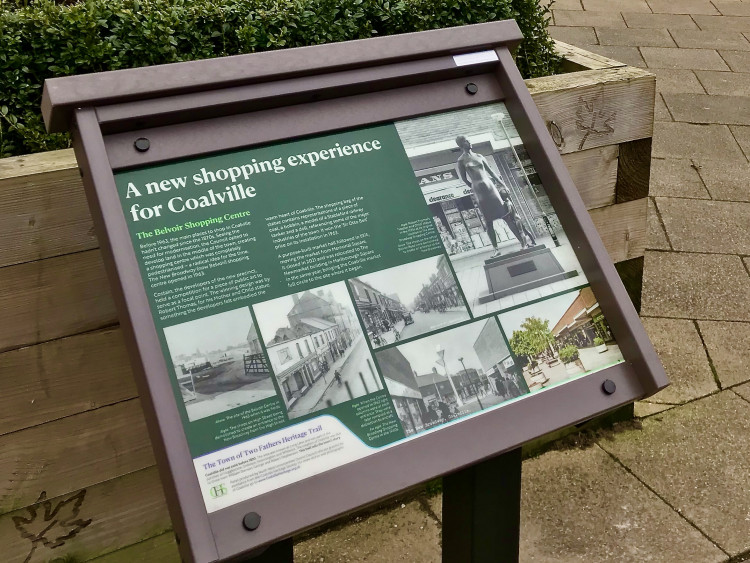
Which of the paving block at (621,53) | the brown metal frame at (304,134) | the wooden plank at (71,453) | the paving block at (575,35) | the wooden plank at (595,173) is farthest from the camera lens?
the paving block at (575,35)

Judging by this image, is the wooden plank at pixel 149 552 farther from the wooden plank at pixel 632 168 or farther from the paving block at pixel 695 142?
the paving block at pixel 695 142

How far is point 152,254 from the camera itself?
1201 millimetres

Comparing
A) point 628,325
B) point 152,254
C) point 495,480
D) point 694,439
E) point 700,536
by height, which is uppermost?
point 152,254

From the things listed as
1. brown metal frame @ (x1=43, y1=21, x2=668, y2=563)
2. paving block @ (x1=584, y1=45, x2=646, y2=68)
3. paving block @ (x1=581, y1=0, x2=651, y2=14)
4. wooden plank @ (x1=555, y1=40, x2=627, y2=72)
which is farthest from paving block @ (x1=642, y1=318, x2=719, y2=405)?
paving block @ (x1=581, y1=0, x2=651, y2=14)

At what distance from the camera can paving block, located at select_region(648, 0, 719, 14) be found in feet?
25.9

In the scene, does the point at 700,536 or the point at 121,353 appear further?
the point at 700,536

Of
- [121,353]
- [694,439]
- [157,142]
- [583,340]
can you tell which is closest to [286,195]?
[157,142]

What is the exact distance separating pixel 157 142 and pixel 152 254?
20cm

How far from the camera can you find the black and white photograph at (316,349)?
1228 mm

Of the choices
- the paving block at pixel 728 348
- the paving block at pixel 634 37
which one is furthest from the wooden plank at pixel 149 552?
the paving block at pixel 634 37

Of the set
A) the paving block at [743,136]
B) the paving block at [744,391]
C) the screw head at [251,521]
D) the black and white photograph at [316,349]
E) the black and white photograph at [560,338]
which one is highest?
the paving block at [743,136]

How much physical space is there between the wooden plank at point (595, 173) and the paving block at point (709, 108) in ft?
10.5

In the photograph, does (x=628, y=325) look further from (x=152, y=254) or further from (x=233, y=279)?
(x=152, y=254)

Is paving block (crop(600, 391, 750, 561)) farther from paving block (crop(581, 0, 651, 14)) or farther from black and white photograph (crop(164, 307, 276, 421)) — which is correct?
paving block (crop(581, 0, 651, 14))
